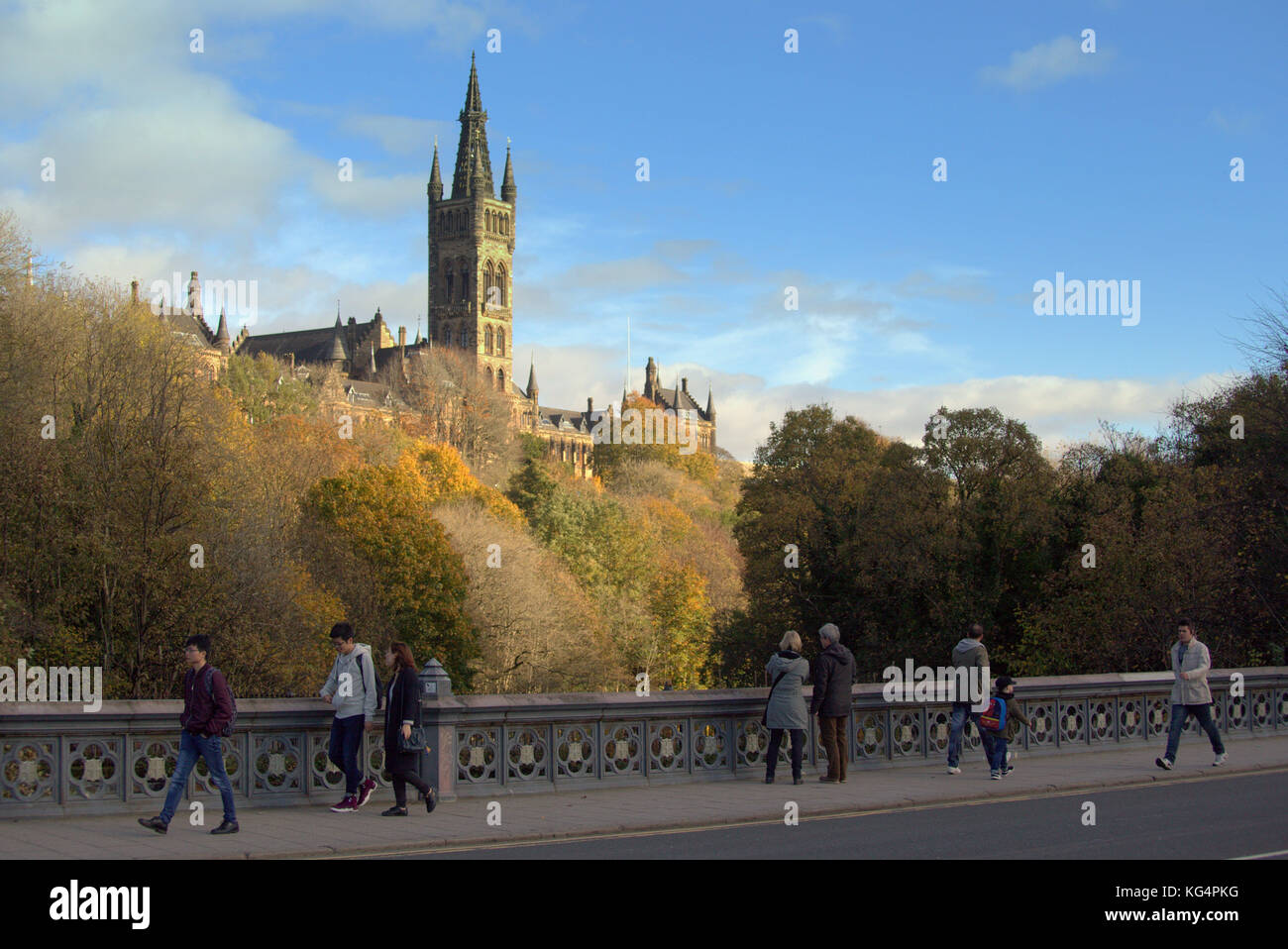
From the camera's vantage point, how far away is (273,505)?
5634 centimetres

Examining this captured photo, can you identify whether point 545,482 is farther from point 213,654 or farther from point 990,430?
point 213,654

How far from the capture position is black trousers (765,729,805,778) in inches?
652

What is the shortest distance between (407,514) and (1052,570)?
26220 mm

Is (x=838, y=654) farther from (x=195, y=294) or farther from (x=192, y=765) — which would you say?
(x=195, y=294)

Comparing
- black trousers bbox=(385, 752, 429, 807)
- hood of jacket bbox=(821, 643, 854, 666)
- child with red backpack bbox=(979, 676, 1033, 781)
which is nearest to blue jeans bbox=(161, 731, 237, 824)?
black trousers bbox=(385, 752, 429, 807)

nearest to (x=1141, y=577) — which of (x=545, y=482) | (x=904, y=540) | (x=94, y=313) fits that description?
(x=904, y=540)

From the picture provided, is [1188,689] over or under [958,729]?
over

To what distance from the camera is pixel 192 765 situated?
1270cm

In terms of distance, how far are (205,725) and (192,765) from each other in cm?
46

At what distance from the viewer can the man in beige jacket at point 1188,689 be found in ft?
59.3

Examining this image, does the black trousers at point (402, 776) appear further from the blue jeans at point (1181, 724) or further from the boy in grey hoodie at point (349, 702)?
the blue jeans at point (1181, 724)

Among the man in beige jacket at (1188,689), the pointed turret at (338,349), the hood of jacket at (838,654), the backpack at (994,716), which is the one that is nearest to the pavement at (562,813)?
the man in beige jacket at (1188,689)

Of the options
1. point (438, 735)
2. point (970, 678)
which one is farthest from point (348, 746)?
point (970, 678)

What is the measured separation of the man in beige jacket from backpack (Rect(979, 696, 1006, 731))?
2443 mm
